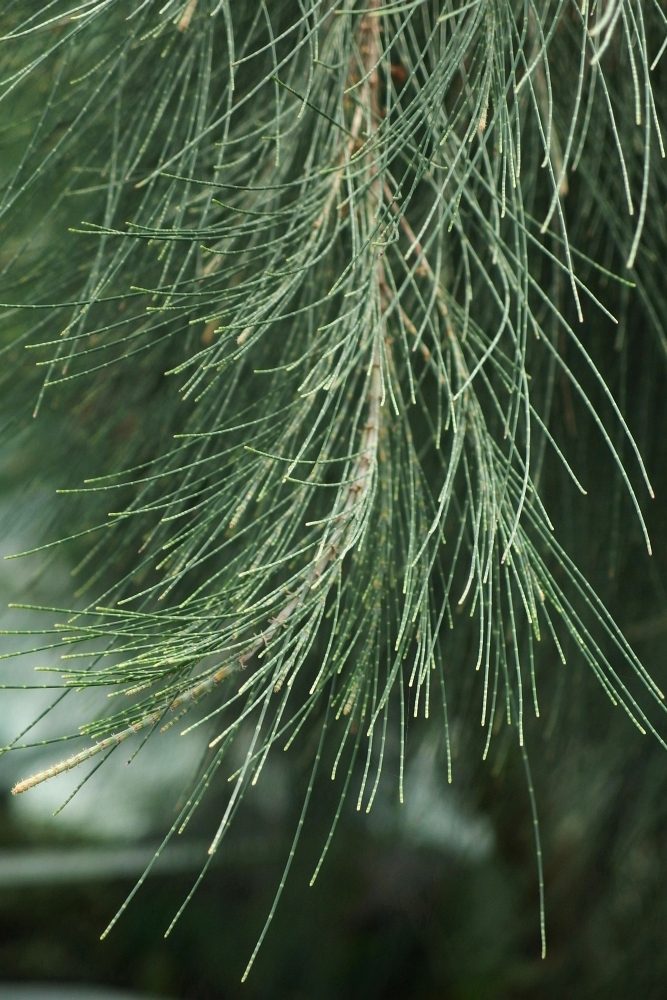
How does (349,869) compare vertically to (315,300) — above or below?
below

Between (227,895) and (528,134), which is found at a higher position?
(528,134)

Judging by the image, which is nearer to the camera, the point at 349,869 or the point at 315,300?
the point at 315,300

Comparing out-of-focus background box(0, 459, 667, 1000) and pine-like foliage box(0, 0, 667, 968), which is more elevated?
pine-like foliage box(0, 0, 667, 968)

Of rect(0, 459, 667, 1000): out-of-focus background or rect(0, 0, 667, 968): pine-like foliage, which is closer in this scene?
rect(0, 0, 667, 968): pine-like foliage

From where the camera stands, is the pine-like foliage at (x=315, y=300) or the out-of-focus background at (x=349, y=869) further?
the out-of-focus background at (x=349, y=869)

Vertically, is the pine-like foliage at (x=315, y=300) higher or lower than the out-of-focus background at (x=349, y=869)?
higher

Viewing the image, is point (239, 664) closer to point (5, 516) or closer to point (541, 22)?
point (541, 22)

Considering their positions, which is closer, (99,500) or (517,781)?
(99,500)

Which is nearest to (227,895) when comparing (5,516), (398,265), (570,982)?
(570,982)
